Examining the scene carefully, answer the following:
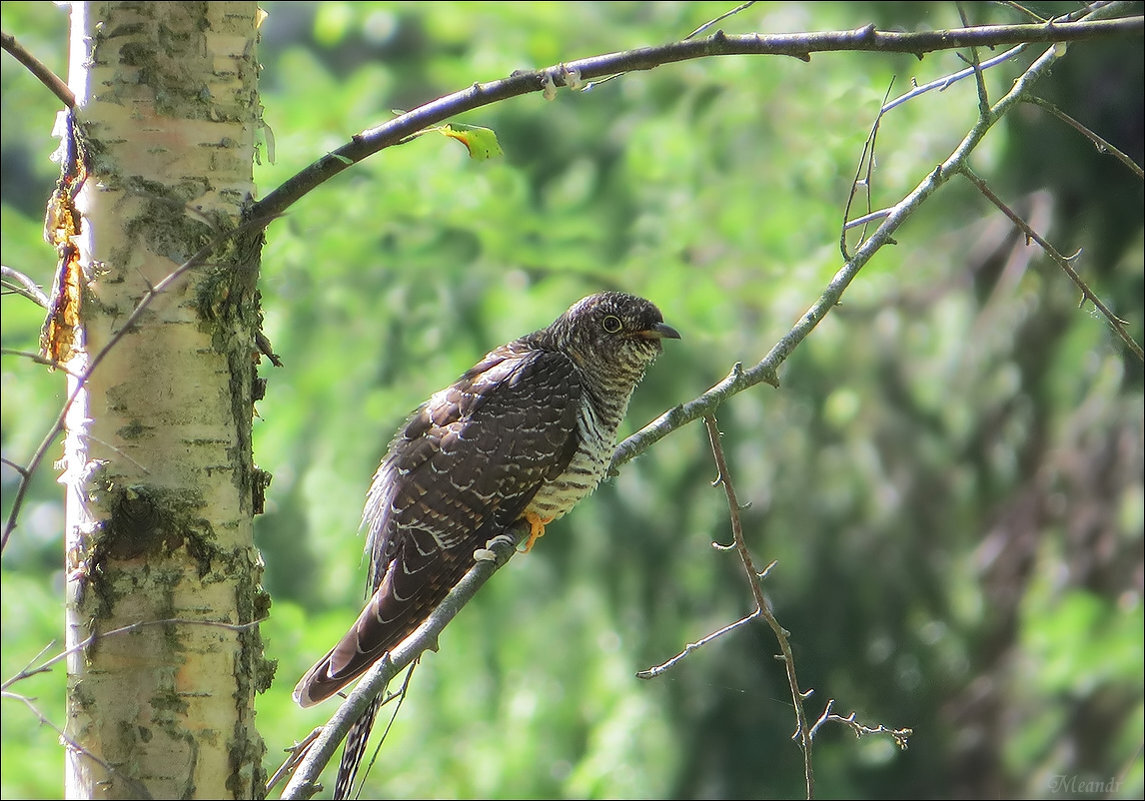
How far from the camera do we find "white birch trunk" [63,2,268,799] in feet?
5.16

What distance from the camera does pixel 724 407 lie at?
4.36m

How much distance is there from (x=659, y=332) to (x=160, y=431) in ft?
6.81

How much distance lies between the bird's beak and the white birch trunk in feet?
6.30

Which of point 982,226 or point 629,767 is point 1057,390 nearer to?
point 982,226

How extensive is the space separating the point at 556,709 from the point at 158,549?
9.15 ft

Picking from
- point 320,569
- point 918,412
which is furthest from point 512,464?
point 918,412

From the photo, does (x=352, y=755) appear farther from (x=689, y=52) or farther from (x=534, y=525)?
(x=689, y=52)

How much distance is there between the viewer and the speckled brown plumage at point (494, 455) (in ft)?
10.4

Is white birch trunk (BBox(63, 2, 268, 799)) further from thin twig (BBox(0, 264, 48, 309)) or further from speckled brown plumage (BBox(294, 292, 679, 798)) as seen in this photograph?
speckled brown plumage (BBox(294, 292, 679, 798))

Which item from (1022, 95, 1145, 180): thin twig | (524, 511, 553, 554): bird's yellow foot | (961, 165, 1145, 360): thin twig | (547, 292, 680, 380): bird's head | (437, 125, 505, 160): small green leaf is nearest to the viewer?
(437, 125, 505, 160): small green leaf

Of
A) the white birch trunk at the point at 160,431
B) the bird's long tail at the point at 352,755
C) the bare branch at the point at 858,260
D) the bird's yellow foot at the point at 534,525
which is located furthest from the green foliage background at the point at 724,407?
the white birch trunk at the point at 160,431

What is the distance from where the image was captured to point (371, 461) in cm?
434

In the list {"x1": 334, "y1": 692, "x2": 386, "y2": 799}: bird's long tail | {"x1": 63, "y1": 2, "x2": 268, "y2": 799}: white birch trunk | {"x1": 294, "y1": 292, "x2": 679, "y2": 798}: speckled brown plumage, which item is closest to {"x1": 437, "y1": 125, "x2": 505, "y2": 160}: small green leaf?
{"x1": 63, "y1": 2, "x2": 268, "y2": 799}: white birch trunk

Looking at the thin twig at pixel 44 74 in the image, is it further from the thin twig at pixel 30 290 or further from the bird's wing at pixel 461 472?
the bird's wing at pixel 461 472
